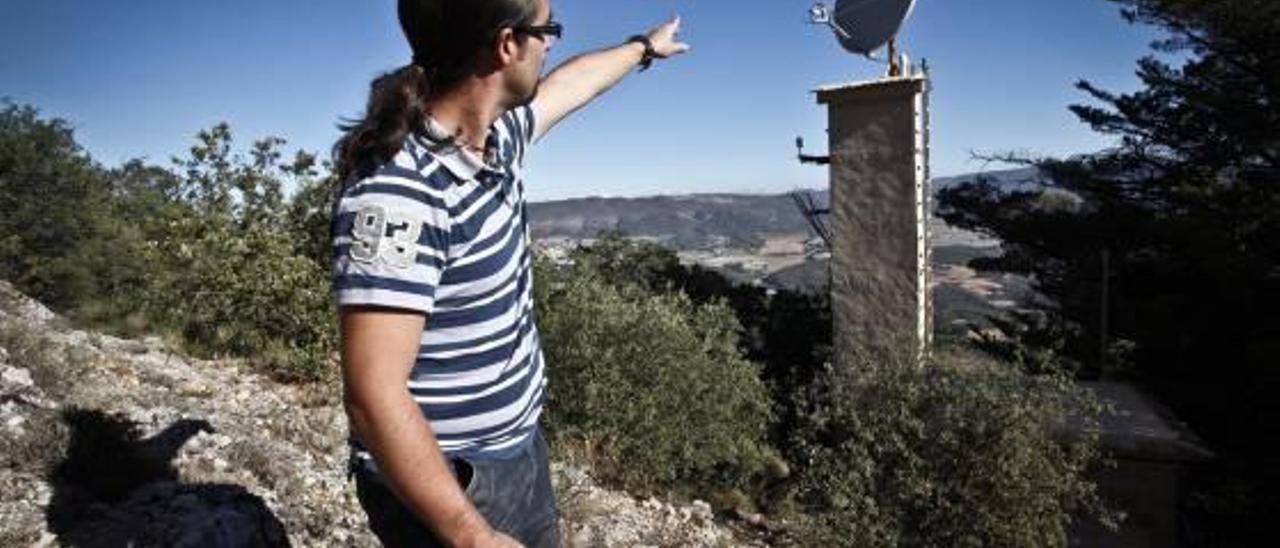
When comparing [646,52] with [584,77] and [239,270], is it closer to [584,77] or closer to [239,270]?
[584,77]

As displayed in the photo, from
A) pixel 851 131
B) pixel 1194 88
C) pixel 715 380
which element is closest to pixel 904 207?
pixel 851 131

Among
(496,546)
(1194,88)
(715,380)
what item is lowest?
(715,380)

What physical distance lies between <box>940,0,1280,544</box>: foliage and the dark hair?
1621 cm

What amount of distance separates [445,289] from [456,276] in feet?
0.09

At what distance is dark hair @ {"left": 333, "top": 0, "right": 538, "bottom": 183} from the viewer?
59.0 inches

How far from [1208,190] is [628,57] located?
18.1 meters

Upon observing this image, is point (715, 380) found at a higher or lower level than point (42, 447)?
lower

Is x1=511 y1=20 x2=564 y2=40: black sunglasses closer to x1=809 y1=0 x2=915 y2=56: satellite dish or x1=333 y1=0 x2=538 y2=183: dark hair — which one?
x1=333 y1=0 x2=538 y2=183: dark hair

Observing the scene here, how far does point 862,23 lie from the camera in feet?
39.4

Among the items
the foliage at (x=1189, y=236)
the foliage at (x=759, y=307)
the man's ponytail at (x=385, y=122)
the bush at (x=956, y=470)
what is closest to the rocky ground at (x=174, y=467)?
the bush at (x=956, y=470)

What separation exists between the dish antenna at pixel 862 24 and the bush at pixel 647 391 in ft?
12.9

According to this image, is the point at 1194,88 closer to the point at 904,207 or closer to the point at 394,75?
the point at 904,207

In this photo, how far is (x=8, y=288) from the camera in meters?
9.65

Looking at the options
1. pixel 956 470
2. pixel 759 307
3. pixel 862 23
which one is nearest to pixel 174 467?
pixel 956 470
